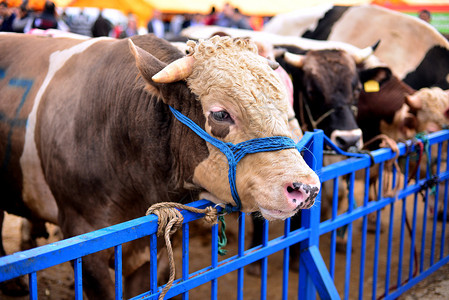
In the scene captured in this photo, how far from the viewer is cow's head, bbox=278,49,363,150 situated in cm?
410

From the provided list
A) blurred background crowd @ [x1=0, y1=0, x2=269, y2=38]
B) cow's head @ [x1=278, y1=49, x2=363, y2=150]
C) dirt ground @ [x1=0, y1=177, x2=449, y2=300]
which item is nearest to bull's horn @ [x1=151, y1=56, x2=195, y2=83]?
dirt ground @ [x1=0, y1=177, x2=449, y2=300]

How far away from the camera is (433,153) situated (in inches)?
163

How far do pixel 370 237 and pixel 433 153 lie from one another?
51.1 inches

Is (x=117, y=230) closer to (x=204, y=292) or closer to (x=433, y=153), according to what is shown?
(x=204, y=292)

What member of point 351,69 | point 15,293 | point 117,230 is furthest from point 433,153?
point 15,293

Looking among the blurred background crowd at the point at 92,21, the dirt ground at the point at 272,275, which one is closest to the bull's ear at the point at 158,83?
the dirt ground at the point at 272,275

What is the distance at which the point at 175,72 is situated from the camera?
2047 mm

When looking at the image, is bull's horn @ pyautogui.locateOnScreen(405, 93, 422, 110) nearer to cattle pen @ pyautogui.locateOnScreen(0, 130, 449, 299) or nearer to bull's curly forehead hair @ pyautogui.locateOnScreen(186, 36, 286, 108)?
cattle pen @ pyautogui.locateOnScreen(0, 130, 449, 299)

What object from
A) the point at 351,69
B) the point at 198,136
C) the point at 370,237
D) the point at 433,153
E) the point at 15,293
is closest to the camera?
the point at 198,136

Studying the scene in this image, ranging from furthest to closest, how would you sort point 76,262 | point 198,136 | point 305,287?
point 305,287 → point 198,136 → point 76,262

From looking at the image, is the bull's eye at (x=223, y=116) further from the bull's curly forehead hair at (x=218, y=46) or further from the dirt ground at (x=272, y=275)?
the dirt ground at (x=272, y=275)

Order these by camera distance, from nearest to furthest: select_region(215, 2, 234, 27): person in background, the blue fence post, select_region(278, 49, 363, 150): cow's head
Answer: the blue fence post
select_region(278, 49, 363, 150): cow's head
select_region(215, 2, 234, 27): person in background

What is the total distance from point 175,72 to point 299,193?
759 mm

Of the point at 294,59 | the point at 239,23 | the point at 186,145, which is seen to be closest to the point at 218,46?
the point at 186,145
